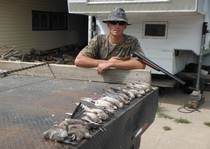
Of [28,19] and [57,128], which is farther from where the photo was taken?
[28,19]

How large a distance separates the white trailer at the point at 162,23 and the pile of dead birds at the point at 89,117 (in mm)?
4338

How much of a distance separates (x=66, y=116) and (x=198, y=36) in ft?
19.1

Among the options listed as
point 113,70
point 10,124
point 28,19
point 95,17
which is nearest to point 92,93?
point 113,70

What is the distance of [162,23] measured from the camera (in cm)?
768

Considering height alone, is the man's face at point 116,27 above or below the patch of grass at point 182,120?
above

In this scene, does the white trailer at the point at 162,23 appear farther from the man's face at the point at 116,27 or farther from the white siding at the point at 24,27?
the white siding at the point at 24,27

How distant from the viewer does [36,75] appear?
3.74 m

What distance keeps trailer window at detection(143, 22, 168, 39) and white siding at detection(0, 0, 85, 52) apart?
19.7ft

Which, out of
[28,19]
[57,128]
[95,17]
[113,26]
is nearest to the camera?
[57,128]

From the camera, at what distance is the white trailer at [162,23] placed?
6828mm

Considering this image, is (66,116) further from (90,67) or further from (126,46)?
(126,46)

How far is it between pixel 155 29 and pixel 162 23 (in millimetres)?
261

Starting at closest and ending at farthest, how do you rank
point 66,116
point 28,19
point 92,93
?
point 66,116, point 92,93, point 28,19

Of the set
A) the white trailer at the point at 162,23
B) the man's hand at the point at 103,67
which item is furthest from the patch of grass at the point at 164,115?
the man's hand at the point at 103,67
